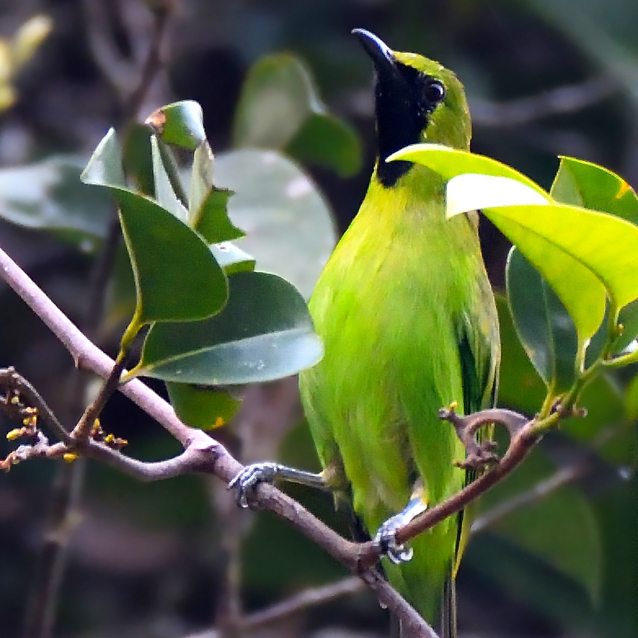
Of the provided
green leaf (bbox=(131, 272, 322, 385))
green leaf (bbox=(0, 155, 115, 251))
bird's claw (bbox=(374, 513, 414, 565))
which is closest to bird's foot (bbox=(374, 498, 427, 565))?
bird's claw (bbox=(374, 513, 414, 565))

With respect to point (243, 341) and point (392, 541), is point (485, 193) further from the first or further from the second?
point (392, 541)

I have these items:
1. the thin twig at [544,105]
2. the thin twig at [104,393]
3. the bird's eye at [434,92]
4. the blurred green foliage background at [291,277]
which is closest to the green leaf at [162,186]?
the thin twig at [104,393]

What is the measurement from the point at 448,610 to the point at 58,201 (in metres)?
1.05

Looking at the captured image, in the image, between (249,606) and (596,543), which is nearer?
(596,543)

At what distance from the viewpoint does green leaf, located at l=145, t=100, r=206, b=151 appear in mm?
1065

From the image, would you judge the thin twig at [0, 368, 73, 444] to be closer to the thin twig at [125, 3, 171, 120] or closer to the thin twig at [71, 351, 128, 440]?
the thin twig at [71, 351, 128, 440]

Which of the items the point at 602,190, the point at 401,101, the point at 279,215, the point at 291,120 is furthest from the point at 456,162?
the point at 291,120

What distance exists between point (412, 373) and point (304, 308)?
1.82 feet

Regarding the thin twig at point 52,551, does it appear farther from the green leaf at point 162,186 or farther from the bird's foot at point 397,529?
the green leaf at point 162,186

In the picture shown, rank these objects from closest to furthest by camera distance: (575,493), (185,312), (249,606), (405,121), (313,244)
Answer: (185,312) < (313,244) < (405,121) < (575,493) < (249,606)

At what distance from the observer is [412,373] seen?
63.4 inches

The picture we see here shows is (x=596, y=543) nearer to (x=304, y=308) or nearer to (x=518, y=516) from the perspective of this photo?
(x=518, y=516)

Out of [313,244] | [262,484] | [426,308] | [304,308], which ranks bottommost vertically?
[262,484]

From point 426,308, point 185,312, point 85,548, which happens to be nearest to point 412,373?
point 426,308
